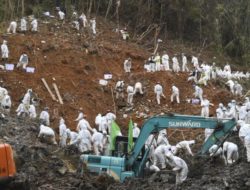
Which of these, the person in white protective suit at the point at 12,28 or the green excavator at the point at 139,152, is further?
the person in white protective suit at the point at 12,28

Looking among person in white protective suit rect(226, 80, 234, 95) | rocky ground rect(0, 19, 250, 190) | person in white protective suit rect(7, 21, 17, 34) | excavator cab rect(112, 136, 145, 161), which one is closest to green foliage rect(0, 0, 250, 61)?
rocky ground rect(0, 19, 250, 190)

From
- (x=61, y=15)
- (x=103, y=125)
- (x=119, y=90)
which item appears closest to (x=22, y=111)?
(x=103, y=125)

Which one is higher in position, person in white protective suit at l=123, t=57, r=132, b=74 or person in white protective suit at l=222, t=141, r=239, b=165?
person in white protective suit at l=123, t=57, r=132, b=74

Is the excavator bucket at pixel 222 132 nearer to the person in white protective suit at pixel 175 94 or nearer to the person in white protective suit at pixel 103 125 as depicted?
the person in white protective suit at pixel 103 125

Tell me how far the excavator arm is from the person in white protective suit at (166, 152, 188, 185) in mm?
1067

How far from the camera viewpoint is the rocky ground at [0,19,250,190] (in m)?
16.2

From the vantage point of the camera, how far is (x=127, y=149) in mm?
17656

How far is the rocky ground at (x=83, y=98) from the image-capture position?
1616cm

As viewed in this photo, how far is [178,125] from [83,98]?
15828 mm

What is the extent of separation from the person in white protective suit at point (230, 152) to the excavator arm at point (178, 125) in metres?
Answer: 0.79

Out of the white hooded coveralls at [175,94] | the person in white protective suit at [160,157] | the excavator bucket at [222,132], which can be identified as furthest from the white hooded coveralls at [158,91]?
the excavator bucket at [222,132]

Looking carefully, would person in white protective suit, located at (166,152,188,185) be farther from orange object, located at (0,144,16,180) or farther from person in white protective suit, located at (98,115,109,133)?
person in white protective suit, located at (98,115,109,133)

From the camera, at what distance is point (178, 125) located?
681 inches

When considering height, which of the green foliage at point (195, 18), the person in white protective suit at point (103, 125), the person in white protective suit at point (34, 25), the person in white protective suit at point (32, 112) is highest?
the green foliage at point (195, 18)
